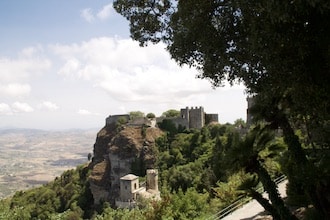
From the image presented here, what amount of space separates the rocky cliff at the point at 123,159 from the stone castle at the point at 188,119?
2.46 m

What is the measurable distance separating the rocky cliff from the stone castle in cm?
246

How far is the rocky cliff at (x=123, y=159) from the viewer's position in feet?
Answer: 255

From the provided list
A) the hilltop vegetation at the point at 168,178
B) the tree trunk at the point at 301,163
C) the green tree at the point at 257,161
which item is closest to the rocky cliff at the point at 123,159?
the hilltop vegetation at the point at 168,178

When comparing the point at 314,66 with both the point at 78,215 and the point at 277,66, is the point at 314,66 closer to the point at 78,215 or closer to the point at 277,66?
the point at 277,66

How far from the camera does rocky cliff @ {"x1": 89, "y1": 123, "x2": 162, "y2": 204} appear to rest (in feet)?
255

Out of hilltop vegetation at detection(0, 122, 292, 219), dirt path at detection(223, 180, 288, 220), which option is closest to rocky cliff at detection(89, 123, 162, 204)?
hilltop vegetation at detection(0, 122, 292, 219)

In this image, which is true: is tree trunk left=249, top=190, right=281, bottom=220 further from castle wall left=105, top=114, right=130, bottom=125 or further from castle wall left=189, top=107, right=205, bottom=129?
castle wall left=105, top=114, right=130, bottom=125

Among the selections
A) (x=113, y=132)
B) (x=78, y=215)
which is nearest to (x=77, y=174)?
(x=113, y=132)

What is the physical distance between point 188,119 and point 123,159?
766 inches

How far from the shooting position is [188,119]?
9019 cm

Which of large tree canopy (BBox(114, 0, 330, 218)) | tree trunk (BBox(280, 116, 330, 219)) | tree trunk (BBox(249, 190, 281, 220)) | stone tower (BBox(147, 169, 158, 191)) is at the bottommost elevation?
stone tower (BBox(147, 169, 158, 191))

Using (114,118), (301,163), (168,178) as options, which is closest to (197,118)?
(114,118)

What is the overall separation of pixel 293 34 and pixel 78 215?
235 feet

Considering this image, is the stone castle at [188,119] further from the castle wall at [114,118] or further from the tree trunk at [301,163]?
the tree trunk at [301,163]
